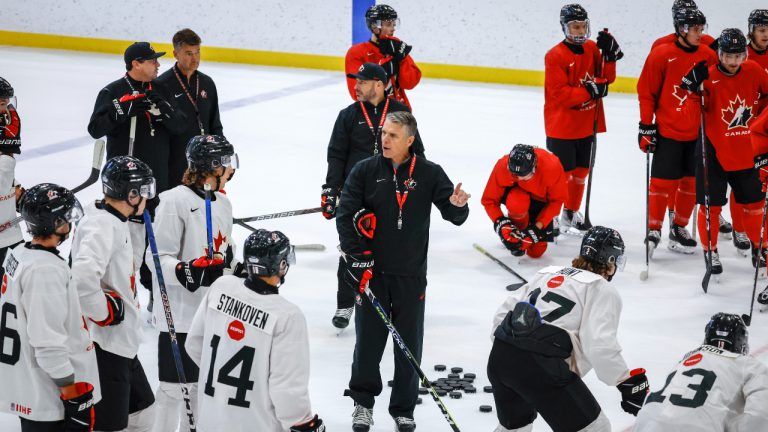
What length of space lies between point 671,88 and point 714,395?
404 cm

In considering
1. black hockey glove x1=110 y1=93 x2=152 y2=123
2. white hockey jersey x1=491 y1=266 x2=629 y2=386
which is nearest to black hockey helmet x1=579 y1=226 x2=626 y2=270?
white hockey jersey x1=491 y1=266 x2=629 y2=386

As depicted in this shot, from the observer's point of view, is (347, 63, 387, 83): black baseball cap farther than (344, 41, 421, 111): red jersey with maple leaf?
No

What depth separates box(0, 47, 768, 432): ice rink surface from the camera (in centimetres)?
541

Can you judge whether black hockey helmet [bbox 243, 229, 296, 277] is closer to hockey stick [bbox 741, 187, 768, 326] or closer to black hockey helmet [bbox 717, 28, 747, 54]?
hockey stick [bbox 741, 187, 768, 326]

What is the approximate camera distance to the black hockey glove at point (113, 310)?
3.65m

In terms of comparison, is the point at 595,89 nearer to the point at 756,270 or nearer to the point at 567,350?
the point at 756,270

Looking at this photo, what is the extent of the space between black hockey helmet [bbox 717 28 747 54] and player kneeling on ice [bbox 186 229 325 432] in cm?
400

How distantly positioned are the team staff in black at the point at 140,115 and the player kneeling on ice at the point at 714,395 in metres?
3.24

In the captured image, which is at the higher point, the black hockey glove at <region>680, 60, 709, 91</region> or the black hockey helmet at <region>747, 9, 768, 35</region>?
the black hockey helmet at <region>747, 9, 768, 35</region>

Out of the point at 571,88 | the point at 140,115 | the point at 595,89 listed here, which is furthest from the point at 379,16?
the point at 140,115

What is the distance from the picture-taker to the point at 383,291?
4.57 meters

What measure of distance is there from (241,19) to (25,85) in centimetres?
301

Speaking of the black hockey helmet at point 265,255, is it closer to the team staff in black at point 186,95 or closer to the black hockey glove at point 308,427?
the black hockey glove at point 308,427

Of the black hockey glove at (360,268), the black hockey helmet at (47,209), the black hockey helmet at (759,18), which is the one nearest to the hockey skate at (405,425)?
the black hockey glove at (360,268)
